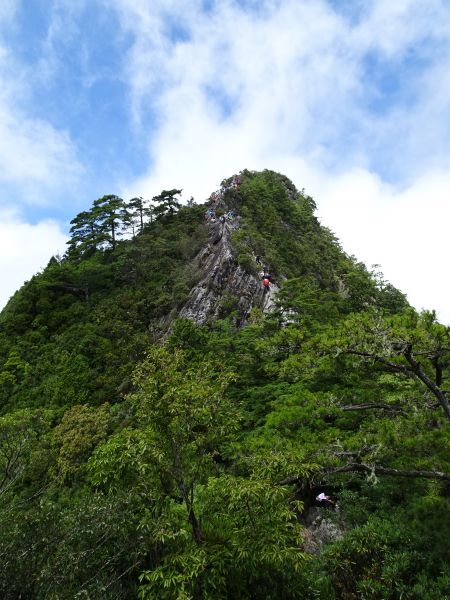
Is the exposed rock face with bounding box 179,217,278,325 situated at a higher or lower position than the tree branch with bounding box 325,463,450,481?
higher

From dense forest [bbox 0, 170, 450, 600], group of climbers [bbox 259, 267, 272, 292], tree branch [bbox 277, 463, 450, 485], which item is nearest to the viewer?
dense forest [bbox 0, 170, 450, 600]

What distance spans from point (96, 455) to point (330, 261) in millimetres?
35271

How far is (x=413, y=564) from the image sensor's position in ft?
20.7

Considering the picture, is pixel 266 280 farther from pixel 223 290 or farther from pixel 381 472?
pixel 381 472

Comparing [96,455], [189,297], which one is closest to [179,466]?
[96,455]

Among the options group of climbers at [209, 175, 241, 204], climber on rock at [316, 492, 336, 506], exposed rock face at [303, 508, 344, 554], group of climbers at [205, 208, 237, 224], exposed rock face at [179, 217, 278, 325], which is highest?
group of climbers at [209, 175, 241, 204]

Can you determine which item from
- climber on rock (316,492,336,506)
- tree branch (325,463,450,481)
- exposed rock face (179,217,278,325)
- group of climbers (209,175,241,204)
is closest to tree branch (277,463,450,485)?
tree branch (325,463,450,481)

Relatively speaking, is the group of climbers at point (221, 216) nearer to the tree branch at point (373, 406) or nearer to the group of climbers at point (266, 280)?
the group of climbers at point (266, 280)

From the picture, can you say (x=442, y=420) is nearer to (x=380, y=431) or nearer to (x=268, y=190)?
(x=380, y=431)

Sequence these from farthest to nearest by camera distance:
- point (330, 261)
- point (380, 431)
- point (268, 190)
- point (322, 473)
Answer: point (268, 190) → point (330, 261) → point (380, 431) → point (322, 473)

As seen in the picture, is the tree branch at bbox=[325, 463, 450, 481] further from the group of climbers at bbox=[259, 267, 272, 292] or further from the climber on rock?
the group of climbers at bbox=[259, 267, 272, 292]

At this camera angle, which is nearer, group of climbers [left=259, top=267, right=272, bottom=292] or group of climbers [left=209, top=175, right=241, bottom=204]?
group of climbers [left=259, top=267, right=272, bottom=292]

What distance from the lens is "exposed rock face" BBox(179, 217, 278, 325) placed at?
25.4 m

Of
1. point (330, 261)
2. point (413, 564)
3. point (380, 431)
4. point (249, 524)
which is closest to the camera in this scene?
point (249, 524)
